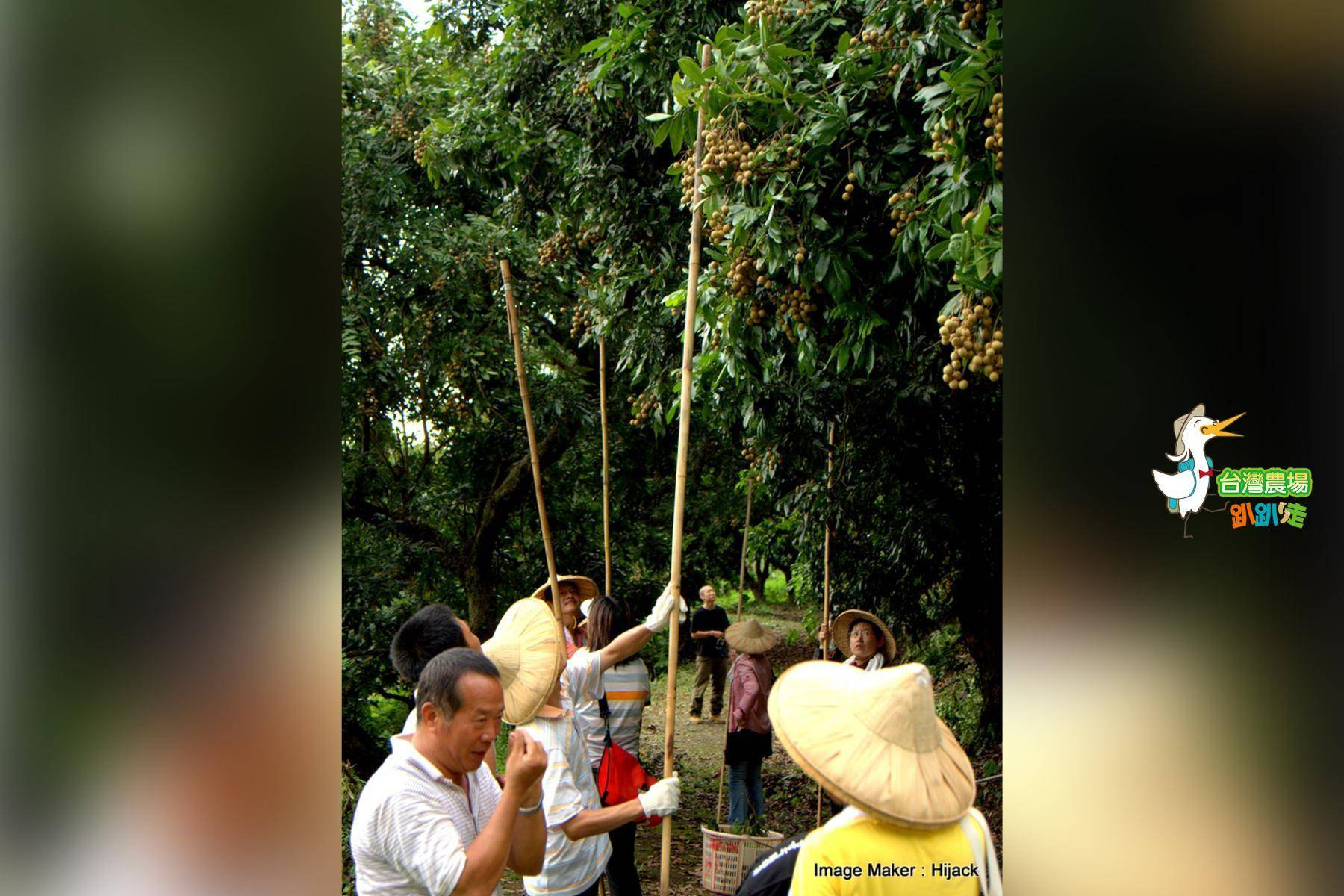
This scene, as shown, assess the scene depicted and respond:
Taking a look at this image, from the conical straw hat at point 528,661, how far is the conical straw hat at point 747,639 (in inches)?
137

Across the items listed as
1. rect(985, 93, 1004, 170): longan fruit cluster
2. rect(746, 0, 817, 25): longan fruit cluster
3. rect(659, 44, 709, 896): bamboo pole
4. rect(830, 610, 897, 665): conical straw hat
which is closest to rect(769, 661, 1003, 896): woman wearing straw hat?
rect(659, 44, 709, 896): bamboo pole

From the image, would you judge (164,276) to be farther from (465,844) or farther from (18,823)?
(465,844)

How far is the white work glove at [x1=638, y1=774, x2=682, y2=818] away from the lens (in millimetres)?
3084

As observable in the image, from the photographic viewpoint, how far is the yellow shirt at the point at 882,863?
78.2 inches

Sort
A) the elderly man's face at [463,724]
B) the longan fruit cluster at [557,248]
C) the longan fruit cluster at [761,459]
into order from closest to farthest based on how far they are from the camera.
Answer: the elderly man's face at [463,724] < the longan fruit cluster at [761,459] < the longan fruit cluster at [557,248]

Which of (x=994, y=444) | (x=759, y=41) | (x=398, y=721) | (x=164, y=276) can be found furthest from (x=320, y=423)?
(x=398, y=721)

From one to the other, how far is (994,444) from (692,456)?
12.7 ft

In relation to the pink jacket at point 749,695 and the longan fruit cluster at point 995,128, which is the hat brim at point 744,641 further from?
the longan fruit cluster at point 995,128

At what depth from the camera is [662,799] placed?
10.2 ft

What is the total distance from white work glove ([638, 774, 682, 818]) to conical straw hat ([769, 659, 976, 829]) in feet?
3.21

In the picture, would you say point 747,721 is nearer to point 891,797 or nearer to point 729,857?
point 729,857

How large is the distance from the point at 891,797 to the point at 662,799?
1234 millimetres

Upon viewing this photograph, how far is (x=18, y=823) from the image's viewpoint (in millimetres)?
1368

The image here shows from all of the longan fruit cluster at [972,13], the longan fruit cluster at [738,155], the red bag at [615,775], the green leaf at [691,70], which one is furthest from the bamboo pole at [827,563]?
the longan fruit cluster at [972,13]
